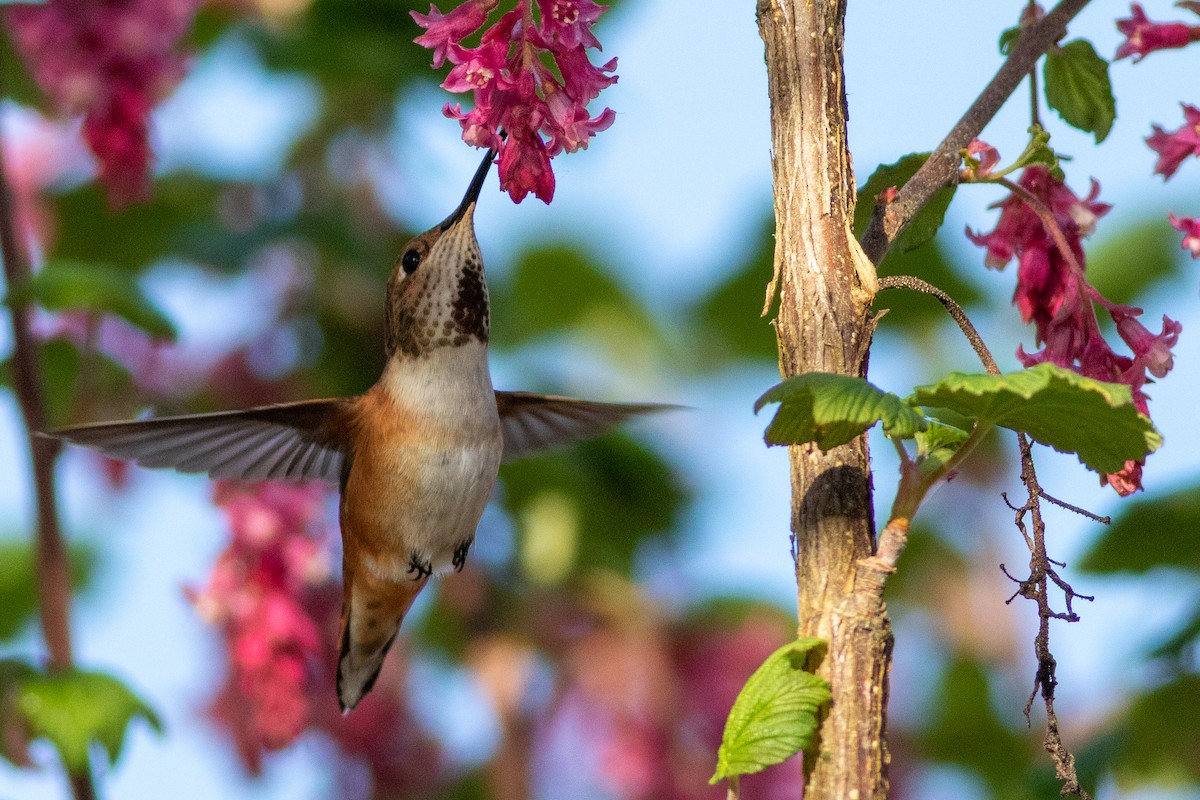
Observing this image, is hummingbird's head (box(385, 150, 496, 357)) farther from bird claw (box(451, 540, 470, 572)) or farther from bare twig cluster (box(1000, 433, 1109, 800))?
bare twig cluster (box(1000, 433, 1109, 800))

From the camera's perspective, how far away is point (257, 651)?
347cm

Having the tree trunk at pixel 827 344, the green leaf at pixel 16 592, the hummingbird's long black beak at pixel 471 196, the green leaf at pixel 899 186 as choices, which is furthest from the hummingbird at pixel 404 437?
the green leaf at pixel 16 592

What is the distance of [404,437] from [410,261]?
0.33 metres

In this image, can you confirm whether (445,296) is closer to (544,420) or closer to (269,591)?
(544,420)

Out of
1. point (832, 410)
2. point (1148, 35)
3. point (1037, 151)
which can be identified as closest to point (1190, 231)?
point (1148, 35)

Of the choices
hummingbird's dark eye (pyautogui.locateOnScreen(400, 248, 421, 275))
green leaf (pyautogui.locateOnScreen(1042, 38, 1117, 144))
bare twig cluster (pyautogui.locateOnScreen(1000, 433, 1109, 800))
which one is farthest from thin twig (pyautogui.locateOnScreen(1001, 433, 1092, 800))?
hummingbird's dark eye (pyautogui.locateOnScreen(400, 248, 421, 275))

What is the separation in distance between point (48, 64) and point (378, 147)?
1.32 meters

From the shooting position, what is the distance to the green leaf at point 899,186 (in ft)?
5.59

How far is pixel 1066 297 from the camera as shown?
5.82ft

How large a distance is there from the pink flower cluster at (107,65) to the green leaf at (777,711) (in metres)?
2.74

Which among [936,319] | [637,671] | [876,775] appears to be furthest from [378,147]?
[876,775]

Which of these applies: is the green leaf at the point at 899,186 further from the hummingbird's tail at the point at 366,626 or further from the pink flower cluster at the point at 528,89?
the hummingbird's tail at the point at 366,626

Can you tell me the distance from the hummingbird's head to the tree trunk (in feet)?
3.28

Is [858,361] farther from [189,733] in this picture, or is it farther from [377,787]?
[189,733]
